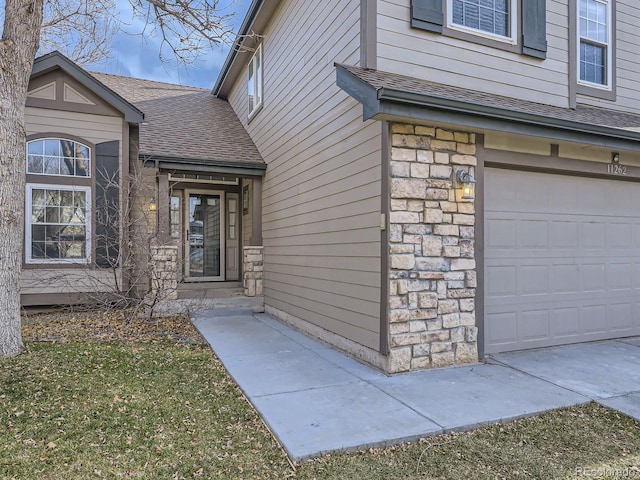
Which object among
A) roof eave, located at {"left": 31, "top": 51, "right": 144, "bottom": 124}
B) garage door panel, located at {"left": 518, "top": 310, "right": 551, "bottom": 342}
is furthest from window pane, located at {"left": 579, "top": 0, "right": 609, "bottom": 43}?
roof eave, located at {"left": 31, "top": 51, "right": 144, "bottom": 124}

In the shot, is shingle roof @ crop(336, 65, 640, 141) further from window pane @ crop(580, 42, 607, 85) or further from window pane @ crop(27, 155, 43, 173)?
window pane @ crop(27, 155, 43, 173)

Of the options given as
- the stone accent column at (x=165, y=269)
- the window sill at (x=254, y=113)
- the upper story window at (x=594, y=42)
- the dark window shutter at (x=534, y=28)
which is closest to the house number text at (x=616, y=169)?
the upper story window at (x=594, y=42)

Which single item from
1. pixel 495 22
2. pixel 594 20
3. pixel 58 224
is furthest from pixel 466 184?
pixel 58 224

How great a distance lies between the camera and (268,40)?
7.99 metres

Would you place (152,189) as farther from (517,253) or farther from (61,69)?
(517,253)

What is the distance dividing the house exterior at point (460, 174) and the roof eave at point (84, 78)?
3.12 meters

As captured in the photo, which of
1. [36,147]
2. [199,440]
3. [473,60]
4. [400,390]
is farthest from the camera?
[36,147]

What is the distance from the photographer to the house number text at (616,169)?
561cm

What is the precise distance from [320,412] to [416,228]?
2.03m

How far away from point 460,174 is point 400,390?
2.28 metres

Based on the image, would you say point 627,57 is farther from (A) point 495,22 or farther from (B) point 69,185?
(B) point 69,185

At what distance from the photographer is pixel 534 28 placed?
203 inches

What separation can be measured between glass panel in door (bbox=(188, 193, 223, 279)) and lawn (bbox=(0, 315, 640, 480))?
5.75 meters

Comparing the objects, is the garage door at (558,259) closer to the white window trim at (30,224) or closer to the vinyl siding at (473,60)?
the vinyl siding at (473,60)
